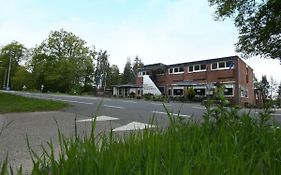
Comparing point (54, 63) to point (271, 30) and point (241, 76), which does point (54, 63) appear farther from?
point (271, 30)

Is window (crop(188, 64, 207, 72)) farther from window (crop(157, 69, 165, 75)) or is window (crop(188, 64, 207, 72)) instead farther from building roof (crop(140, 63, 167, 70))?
building roof (crop(140, 63, 167, 70))

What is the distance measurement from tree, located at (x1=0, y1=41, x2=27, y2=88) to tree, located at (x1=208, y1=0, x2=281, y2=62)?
88.7 meters

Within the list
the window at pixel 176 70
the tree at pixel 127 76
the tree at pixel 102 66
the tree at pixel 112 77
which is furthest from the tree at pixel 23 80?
the window at pixel 176 70

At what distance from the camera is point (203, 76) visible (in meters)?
48.8

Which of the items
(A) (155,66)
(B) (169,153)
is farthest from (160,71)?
(B) (169,153)

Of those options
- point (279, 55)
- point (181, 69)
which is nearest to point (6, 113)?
point (279, 55)

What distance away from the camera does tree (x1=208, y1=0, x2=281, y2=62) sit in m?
11.6

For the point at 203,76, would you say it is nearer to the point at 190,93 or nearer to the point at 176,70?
the point at 190,93

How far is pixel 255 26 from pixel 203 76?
120 ft

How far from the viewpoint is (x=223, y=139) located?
2449mm

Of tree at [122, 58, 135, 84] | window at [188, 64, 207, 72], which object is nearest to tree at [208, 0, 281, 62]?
window at [188, 64, 207, 72]

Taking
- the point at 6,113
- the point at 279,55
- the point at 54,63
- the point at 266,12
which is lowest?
the point at 6,113

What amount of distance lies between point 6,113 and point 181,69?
44.1 m

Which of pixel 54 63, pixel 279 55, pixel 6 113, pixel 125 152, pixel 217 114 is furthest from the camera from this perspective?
pixel 54 63
